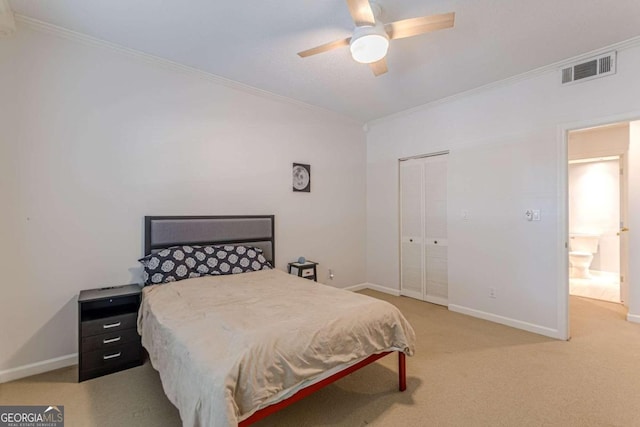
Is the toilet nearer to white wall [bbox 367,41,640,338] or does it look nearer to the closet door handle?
white wall [bbox 367,41,640,338]

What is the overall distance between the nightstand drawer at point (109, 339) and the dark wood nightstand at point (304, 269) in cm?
193

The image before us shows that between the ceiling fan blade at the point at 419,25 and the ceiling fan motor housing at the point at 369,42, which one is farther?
the ceiling fan motor housing at the point at 369,42

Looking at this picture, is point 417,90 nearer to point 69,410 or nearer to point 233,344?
point 233,344

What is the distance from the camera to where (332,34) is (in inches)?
101

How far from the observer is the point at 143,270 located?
2918mm

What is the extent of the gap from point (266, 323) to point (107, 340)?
1.57 meters

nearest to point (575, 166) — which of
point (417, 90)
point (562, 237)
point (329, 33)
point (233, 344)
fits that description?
point (562, 237)

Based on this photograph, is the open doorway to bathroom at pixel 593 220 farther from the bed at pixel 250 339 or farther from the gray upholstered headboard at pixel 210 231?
the gray upholstered headboard at pixel 210 231

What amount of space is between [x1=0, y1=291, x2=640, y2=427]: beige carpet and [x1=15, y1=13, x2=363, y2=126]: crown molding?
2867 millimetres

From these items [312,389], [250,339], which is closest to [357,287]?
[312,389]

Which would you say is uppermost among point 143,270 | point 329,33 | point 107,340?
point 329,33

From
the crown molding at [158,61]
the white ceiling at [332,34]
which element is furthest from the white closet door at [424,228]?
the crown molding at [158,61]

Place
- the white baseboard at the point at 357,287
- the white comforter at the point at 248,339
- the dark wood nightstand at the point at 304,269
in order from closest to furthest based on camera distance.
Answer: the white comforter at the point at 248,339, the dark wood nightstand at the point at 304,269, the white baseboard at the point at 357,287

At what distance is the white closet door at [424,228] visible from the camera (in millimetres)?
4219
